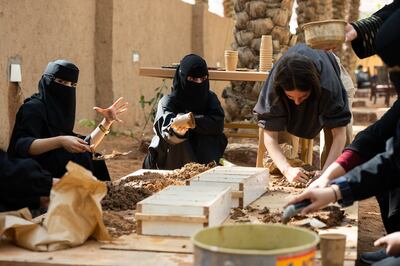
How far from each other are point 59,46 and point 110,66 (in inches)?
71.3

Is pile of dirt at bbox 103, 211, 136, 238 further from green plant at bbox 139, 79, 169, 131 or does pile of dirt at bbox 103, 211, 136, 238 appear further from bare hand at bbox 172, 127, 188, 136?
green plant at bbox 139, 79, 169, 131

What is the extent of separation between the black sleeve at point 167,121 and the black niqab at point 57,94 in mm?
1052

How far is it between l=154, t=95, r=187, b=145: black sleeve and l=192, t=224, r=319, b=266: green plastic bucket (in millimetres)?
3266

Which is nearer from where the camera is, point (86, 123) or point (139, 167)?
point (139, 167)

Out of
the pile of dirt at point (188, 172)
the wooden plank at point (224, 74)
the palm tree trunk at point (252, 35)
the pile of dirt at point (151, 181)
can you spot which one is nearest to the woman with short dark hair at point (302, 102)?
the pile of dirt at point (188, 172)

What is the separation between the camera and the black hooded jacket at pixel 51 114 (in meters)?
4.77

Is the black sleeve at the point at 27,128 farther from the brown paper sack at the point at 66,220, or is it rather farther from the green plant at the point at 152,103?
the green plant at the point at 152,103

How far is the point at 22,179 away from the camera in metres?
3.45

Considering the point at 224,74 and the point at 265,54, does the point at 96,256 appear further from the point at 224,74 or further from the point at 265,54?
the point at 265,54

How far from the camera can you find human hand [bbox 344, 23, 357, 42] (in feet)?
13.0

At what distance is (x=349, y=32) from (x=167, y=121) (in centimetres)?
222

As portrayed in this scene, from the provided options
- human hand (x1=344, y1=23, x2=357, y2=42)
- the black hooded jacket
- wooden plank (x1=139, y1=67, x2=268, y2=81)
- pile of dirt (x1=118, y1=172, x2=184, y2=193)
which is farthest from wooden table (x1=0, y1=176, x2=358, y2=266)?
wooden plank (x1=139, y1=67, x2=268, y2=81)

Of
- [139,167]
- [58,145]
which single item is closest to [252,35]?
[139,167]

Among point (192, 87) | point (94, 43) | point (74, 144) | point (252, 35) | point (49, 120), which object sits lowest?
point (74, 144)
